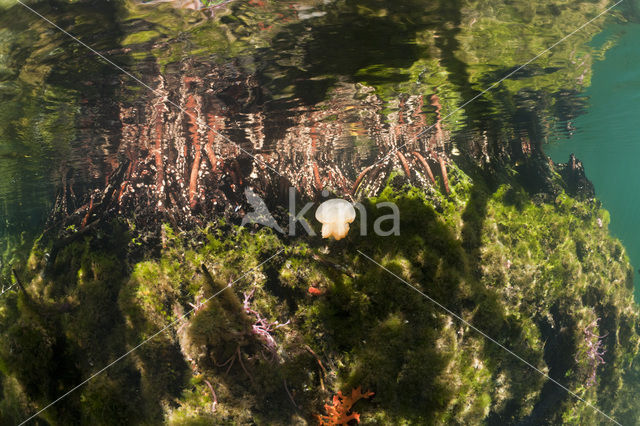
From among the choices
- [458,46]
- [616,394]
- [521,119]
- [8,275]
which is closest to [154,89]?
[458,46]

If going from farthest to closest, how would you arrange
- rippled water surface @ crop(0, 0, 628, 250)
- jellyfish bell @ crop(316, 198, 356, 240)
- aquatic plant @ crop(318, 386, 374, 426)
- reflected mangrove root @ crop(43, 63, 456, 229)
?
reflected mangrove root @ crop(43, 63, 456, 229), jellyfish bell @ crop(316, 198, 356, 240), aquatic plant @ crop(318, 386, 374, 426), rippled water surface @ crop(0, 0, 628, 250)

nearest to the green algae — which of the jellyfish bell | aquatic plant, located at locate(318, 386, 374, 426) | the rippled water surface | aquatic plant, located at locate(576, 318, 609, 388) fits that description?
aquatic plant, located at locate(318, 386, 374, 426)

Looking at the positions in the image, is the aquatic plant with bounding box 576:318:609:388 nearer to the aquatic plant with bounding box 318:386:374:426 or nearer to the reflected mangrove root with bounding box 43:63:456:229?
the reflected mangrove root with bounding box 43:63:456:229

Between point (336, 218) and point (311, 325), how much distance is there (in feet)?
6.42

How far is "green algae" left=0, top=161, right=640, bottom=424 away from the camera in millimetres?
4969

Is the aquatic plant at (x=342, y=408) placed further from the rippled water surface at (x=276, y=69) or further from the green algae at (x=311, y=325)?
the rippled water surface at (x=276, y=69)

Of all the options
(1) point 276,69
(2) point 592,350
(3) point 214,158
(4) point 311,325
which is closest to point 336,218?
(4) point 311,325

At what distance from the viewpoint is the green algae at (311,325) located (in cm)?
497

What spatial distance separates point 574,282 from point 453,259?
13.9 feet

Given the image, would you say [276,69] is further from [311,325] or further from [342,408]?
[342,408]

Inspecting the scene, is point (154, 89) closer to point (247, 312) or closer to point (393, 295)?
point (247, 312)

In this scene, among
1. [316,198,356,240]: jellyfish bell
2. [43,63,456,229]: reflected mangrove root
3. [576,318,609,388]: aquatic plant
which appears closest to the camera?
[316,198,356,240]: jellyfish bell

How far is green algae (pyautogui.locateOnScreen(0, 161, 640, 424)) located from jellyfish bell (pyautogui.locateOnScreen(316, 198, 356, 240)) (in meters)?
0.58

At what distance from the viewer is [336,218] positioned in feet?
17.7
